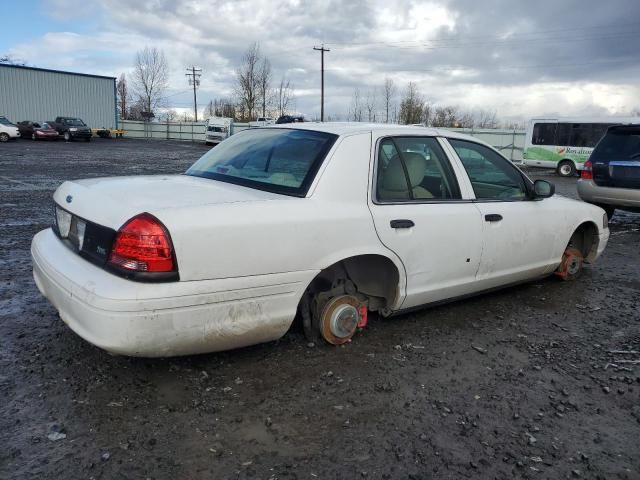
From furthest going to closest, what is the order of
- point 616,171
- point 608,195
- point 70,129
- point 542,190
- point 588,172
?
point 70,129 < point 588,172 < point 608,195 < point 616,171 < point 542,190

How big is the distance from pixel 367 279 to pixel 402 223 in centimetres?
51

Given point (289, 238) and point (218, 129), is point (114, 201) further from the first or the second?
point (218, 129)

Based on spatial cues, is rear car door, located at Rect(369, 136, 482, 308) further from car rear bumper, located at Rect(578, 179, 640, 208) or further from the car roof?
car rear bumper, located at Rect(578, 179, 640, 208)

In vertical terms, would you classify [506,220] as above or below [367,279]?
above

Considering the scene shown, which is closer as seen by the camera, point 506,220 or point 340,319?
point 340,319

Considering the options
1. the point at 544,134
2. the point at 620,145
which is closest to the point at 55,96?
the point at 544,134

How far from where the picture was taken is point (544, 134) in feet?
79.4

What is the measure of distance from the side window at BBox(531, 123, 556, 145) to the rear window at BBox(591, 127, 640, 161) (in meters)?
16.6

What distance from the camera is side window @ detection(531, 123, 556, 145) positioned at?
23859 mm

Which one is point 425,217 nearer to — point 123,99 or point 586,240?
point 586,240

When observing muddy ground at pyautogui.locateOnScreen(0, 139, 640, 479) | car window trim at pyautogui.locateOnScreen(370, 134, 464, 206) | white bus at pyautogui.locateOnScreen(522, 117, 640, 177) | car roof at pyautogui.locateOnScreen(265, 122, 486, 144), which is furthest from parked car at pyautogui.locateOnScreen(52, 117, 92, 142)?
car window trim at pyautogui.locateOnScreen(370, 134, 464, 206)

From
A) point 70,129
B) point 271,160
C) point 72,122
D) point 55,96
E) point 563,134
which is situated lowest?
point 271,160

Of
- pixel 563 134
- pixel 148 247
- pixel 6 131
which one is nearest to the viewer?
pixel 148 247

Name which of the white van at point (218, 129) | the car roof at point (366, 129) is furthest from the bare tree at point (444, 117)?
the car roof at point (366, 129)
